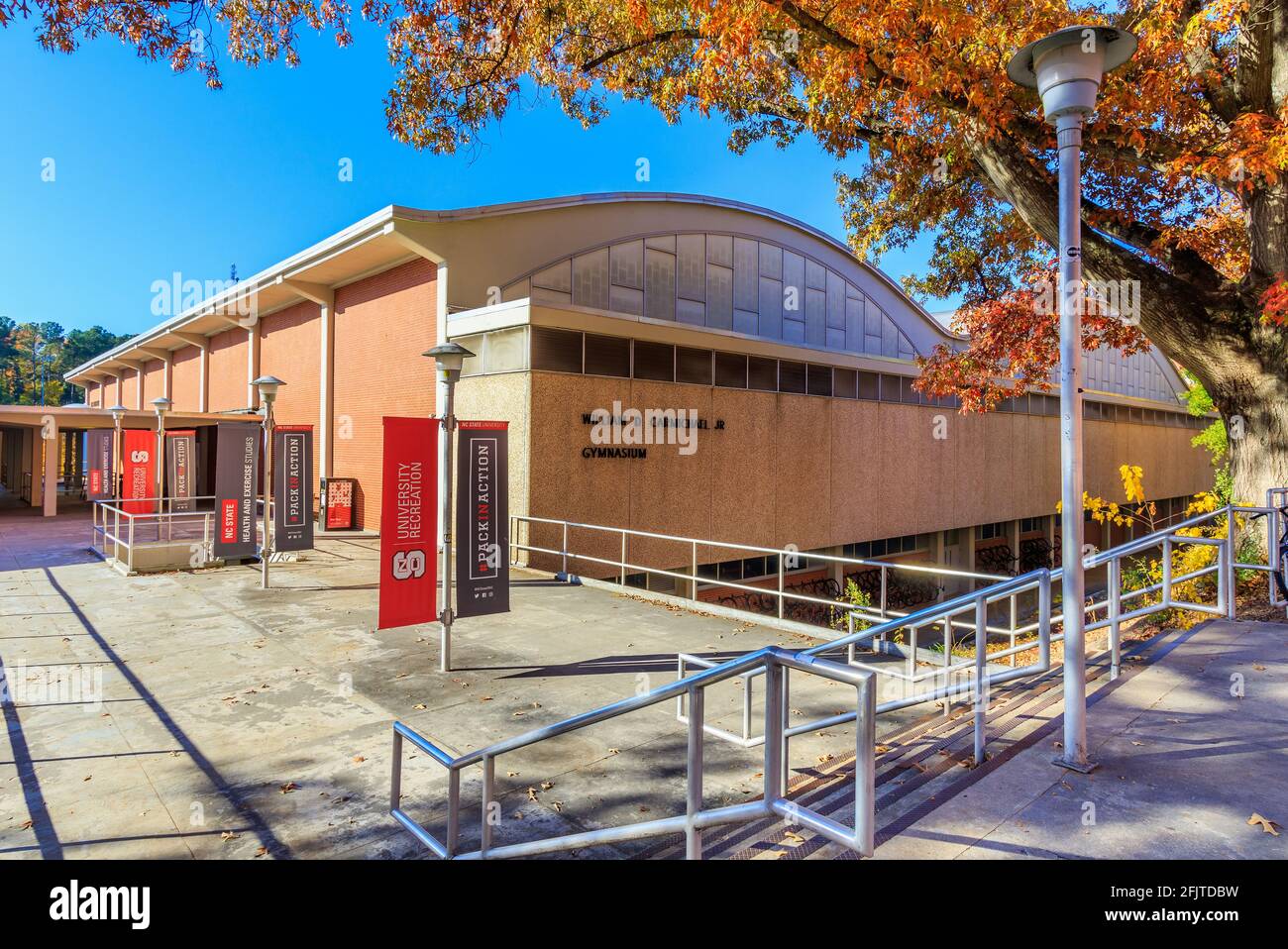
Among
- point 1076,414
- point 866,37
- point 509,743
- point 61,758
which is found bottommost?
point 61,758

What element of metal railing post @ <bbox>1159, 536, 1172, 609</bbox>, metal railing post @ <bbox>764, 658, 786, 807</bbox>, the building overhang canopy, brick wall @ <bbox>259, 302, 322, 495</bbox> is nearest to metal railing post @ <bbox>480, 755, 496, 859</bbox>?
metal railing post @ <bbox>764, 658, 786, 807</bbox>

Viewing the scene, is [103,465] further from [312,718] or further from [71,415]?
[312,718]

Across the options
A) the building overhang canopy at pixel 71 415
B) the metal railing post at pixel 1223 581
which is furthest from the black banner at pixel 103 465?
the metal railing post at pixel 1223 581

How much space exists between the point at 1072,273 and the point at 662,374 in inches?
499

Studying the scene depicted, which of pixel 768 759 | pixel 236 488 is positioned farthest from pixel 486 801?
pixel 236 488

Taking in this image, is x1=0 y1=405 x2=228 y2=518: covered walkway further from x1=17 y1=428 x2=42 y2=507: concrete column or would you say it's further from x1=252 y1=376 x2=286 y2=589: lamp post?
x1=252 y1=376 x2=286 y2=589: lamp post

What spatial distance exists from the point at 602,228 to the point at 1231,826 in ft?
61.9

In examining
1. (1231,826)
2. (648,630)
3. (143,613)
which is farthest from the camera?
(143,613)

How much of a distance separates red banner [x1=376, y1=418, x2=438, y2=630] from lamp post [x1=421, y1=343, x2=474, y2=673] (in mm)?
176

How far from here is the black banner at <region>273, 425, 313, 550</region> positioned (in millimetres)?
13586

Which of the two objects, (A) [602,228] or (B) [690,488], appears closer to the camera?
(B) [690,488]
